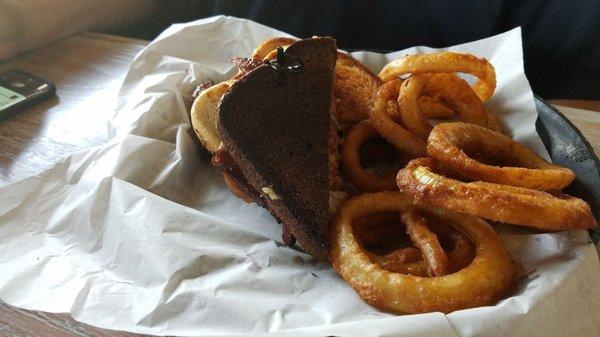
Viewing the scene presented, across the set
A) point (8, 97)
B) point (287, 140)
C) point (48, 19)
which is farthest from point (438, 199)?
point (48, 19)

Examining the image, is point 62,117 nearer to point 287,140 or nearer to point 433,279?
point 287,140

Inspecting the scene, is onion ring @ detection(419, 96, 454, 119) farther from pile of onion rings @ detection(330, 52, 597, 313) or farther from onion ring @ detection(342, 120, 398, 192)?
onion ring @ detection(342, 120, 398, 192)

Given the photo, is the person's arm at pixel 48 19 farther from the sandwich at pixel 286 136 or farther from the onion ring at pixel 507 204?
the onion ring at pixel 507 204

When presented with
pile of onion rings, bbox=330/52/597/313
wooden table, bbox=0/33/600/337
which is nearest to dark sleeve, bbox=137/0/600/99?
wooden table, bbox=0/33/600/337

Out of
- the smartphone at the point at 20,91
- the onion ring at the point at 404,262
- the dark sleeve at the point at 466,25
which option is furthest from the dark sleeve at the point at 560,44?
the smartphone at the point at 20,91

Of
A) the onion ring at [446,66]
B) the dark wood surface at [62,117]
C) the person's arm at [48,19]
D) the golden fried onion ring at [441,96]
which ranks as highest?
the onion ring at [446,66]

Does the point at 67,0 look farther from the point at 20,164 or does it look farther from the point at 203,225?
the point at 203,225
